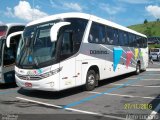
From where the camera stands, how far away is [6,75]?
13.4 m

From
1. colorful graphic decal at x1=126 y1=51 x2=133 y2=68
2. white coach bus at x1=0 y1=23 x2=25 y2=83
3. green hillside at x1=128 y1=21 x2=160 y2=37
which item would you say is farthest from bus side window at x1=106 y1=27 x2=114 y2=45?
green hillside at x1=128 y1=21 x2=160 y2=37

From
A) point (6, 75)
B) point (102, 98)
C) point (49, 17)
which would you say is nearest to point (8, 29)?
point (6, 75)

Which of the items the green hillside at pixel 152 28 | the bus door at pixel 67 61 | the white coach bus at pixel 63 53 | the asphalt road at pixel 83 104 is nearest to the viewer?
the asphalt road at pixel 83 104

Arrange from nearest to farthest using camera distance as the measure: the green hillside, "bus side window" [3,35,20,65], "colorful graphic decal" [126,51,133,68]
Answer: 1. "bus side window" [3,35,20,65]
2. "colorful graphic decal" [126,51,133,68]
3. the green hillside

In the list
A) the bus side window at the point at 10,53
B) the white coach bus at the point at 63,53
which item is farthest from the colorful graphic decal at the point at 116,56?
the bus side window at the point at 10,53

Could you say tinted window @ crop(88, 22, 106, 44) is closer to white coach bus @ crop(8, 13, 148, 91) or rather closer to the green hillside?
white coach bus @ crop(8, 13, 148, 91)

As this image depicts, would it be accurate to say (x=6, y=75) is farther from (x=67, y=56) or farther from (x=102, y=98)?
(x=102, y=98)

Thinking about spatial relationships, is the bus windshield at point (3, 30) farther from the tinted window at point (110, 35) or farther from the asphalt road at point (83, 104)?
the tinted window at point (110, 35)

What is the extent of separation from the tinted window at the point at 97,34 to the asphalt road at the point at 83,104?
2.34 metres

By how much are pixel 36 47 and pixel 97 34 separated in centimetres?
356

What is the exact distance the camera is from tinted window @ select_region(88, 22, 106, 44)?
12.7 meters

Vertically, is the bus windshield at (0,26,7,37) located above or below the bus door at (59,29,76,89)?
above

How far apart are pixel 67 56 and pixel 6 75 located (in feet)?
13.6

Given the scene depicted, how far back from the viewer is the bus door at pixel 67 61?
10.4 m
